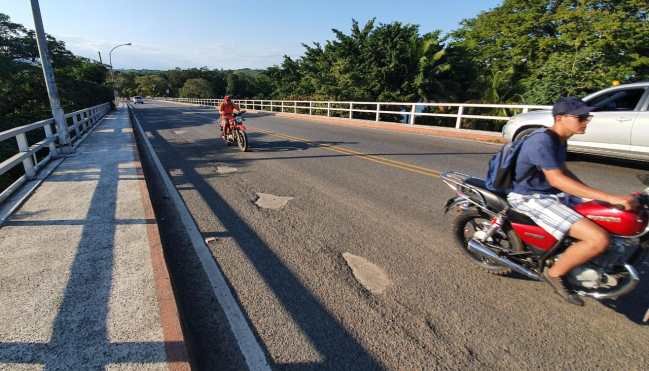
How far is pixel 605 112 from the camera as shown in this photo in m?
7.14

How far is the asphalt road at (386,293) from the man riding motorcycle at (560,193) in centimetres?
40

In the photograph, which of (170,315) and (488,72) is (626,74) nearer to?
(488,72)

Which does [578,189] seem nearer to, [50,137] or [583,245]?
[583,245]

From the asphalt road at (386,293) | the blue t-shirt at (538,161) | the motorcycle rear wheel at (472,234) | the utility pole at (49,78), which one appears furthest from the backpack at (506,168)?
the utility pole at (49,78)

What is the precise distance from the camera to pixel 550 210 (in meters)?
2.80

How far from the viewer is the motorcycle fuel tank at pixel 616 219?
2471 millimetres

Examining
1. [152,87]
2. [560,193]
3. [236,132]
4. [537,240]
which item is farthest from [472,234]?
[152,87]

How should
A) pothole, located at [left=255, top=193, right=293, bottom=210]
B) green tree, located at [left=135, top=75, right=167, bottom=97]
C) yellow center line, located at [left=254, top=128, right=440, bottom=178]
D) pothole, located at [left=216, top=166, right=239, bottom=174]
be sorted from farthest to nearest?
green tree, located at [left=135, top=75, right=167, bottom=97] < pothole, located at [left=216, top=166, right=239, bottom=174] < yellow center line, located at [left=254, top=128, right=440, bottom=178] < pothole, located at [left=255, top=193, right=293, bottom=210]

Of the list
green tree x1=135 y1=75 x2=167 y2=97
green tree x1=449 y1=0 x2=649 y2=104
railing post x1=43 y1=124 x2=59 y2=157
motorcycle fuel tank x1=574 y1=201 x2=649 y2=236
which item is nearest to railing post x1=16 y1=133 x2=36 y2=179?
railing post x1=43 y1=124 x2=59 y2=157

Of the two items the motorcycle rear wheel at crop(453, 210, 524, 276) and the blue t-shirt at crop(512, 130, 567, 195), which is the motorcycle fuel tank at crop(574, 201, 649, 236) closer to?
the blue t-shirt at crop(512, 130, 567, 195)

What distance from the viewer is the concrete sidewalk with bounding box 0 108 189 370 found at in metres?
2.23

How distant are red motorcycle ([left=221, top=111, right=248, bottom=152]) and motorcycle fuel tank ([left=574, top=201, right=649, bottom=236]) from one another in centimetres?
906

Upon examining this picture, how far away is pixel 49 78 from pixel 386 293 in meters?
10.1

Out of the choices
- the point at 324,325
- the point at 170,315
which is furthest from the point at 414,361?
the point at 170,315
